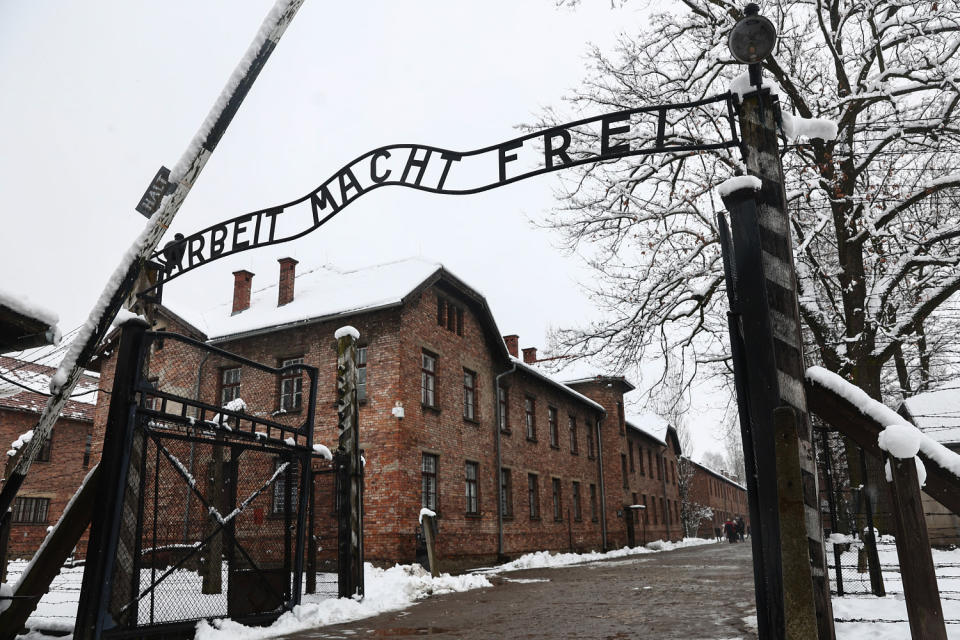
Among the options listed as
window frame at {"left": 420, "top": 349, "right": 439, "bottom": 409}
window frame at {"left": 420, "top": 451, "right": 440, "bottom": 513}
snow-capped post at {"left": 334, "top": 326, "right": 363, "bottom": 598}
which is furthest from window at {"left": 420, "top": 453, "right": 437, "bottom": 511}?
snow-capped post at {"left": 334, "top": 326, "right": 363, "bottom": 598}

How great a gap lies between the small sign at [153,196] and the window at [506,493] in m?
16.5

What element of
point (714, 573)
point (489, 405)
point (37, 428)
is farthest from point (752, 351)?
point (489, 405)

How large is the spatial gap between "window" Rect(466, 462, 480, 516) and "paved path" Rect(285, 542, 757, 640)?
247 inches

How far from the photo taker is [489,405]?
21.5m

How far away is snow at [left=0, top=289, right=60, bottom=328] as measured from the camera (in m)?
3.83

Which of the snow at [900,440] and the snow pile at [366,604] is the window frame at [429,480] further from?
the snow at [900,440]

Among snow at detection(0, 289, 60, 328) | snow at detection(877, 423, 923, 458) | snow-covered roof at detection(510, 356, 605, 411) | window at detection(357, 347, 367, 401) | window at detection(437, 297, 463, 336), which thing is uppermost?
window at detection(437, 297, 463, 336)

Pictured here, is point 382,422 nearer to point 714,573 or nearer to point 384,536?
Result: point 384,536

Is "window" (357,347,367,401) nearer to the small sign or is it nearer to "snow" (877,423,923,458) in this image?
the small sign

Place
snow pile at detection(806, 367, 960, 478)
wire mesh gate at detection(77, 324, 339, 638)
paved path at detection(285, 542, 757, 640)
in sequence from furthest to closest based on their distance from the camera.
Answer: paved path at detection(285, 542, 757, 640)
wire mesh gate at detection(77, 324, 339, 638)
snow pile at detection(806, 367, 960, 478)

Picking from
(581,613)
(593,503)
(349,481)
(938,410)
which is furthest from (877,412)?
(593,503)

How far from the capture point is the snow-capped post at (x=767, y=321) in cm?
355

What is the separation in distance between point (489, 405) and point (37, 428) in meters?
16.4

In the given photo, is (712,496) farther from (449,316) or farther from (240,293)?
(240,293)
